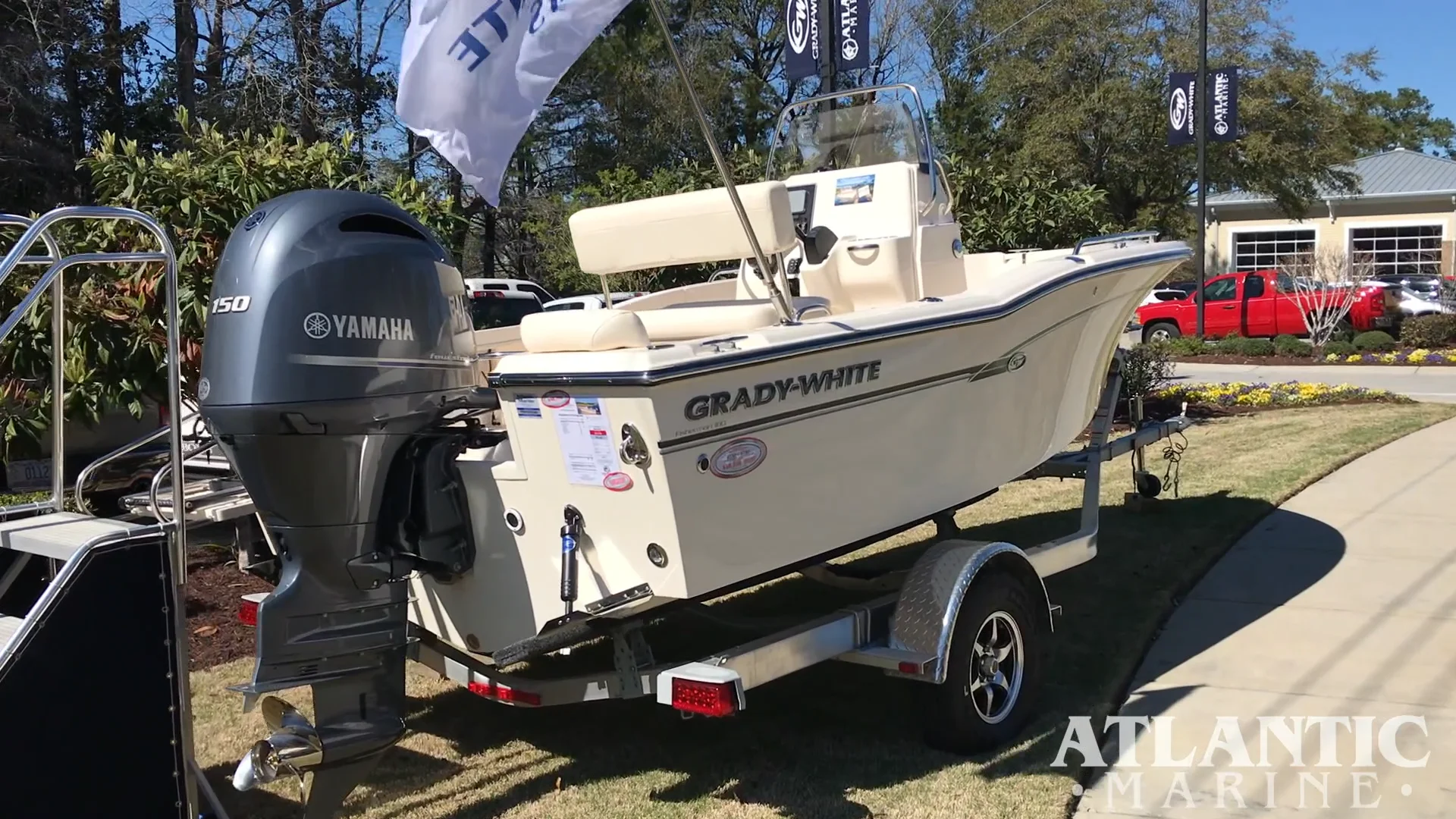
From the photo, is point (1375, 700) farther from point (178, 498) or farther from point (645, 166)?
point (645, 166)

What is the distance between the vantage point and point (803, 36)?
13.1 meters

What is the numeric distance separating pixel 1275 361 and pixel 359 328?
1752 cm

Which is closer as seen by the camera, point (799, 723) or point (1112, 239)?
point (799, 723)

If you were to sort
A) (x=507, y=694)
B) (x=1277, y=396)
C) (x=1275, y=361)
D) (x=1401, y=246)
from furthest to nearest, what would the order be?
(x=1401, y=246), (x=1275, y=361), (x=1277, y=396), (x=507, y=694)

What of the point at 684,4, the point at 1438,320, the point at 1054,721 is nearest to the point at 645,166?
the point at 684,4

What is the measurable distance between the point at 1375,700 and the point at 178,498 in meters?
4.63

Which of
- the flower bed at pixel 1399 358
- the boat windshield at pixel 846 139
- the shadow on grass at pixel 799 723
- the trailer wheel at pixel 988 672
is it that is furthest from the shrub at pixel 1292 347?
the trailer wheel at pixel 988 672

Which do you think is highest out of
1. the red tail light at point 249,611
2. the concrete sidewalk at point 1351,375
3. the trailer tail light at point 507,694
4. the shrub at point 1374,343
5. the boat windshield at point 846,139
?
the boat windshield at point 846,139

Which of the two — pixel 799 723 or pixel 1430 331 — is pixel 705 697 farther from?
pixel 1430 331

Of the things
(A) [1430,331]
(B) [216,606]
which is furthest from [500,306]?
(A) [1430,331]

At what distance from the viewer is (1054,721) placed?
16.2 feet

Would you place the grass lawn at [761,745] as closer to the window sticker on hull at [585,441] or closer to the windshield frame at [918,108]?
the window sticker on hull at [585,441]

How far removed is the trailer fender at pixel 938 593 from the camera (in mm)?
4367

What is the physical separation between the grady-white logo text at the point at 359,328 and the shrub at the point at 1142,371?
22.1ft
